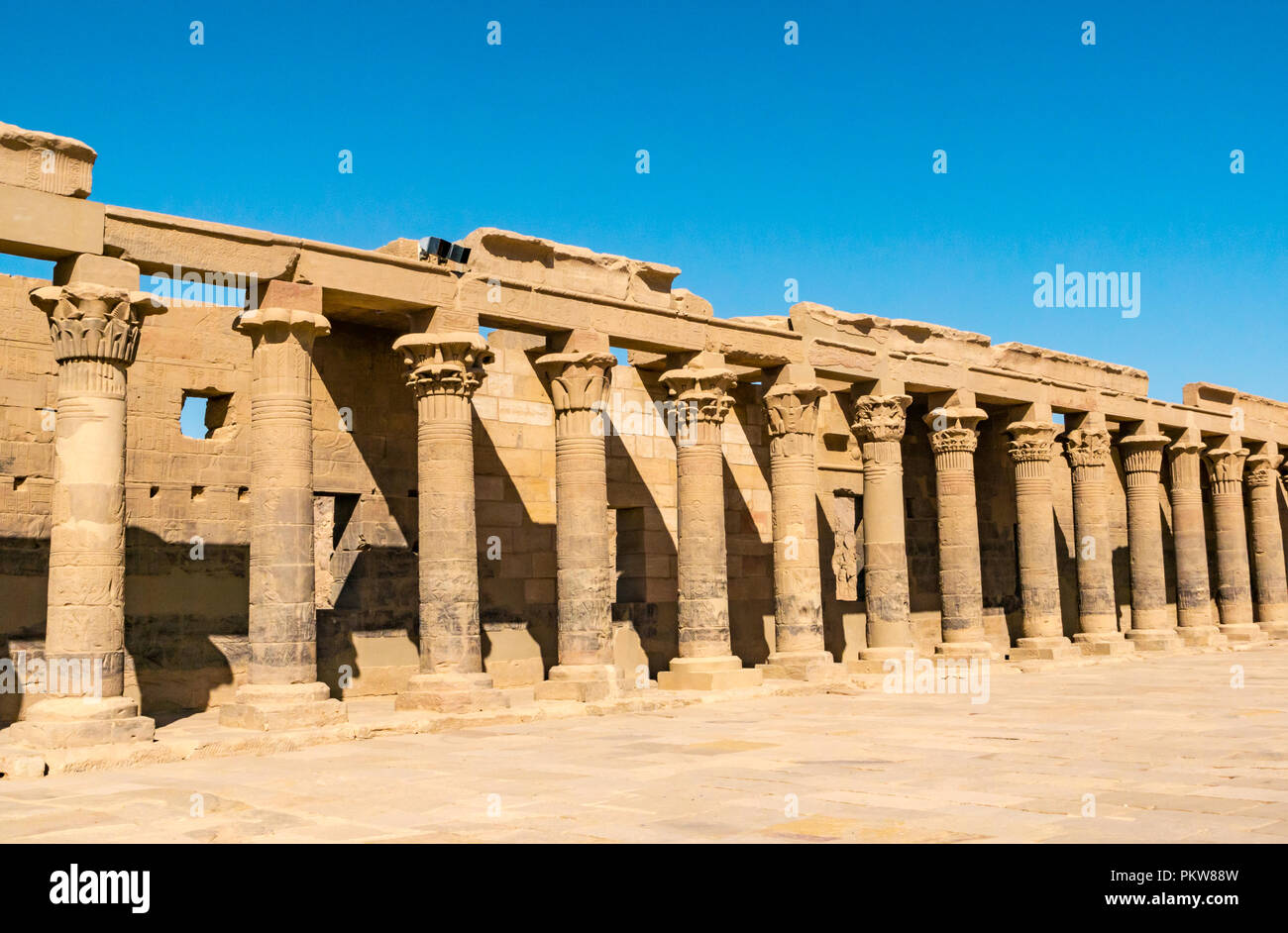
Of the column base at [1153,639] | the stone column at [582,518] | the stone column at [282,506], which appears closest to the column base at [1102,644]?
the column base at [1153,639]

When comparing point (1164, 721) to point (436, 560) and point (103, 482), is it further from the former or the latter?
point (103, 482)

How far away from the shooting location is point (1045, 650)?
24.9 m

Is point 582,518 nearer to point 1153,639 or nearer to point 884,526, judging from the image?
point 884,526

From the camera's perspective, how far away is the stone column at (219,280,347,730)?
48.1 ft

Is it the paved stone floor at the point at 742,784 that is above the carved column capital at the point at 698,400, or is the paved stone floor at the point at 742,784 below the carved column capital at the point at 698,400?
below

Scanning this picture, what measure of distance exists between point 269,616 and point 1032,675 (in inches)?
576

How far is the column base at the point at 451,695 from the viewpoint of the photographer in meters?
15.7

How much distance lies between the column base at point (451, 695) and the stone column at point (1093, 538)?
15348 mm

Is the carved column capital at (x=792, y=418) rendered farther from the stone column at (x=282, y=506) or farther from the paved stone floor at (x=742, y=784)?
the stone column at (x=282, y=506)

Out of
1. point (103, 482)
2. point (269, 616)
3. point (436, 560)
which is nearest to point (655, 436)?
point (436, 560)

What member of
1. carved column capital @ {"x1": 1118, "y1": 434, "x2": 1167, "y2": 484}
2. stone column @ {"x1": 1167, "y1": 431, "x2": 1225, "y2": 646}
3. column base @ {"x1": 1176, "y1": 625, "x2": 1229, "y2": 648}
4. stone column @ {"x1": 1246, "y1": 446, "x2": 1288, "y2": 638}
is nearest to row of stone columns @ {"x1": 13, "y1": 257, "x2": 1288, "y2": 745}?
column base @ {"x1": 1176, "y1": 625, "x2": 1229, "y2": 648}

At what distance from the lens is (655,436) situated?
74.8 feet

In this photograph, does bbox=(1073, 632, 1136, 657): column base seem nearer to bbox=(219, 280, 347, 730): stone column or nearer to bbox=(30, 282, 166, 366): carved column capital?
bbox=(219, 280, 347, 730): stone column
